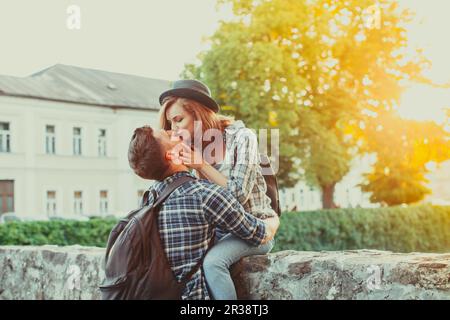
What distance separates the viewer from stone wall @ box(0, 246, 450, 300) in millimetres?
1860

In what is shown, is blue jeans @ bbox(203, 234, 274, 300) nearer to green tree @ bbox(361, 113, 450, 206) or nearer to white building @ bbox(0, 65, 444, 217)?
white building @ bbox(0, 65, 444, 217)

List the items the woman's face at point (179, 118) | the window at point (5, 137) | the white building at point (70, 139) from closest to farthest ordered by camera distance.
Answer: the woman's face at point (179, 118)
the window at point (5, 137)
the white building at point (70, 139)

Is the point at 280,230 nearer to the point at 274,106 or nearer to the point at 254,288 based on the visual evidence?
the point at 274,106

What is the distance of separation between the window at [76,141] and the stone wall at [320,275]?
497 cm

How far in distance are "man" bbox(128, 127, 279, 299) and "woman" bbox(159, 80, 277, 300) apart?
0.04 metres

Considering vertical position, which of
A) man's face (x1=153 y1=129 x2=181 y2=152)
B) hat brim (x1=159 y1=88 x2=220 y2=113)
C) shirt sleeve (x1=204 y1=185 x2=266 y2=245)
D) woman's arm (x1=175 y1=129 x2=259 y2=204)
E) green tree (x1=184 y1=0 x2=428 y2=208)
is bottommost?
shirt sleeve (x1=204 y1=185 x2=266 y2=245)

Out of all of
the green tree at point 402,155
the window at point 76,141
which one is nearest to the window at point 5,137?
the window at point 76,141

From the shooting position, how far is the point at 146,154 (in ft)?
6.32

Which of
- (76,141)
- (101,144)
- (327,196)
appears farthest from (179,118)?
(327,196)

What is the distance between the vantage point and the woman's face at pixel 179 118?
2141 mm

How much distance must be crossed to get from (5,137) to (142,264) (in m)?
5.46

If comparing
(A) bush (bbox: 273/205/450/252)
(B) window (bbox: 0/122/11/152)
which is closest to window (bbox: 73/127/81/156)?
(B) window (bbox: 0/122/11/152)

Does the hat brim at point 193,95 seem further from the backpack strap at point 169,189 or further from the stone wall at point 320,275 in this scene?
the stone wall at point 320,275
